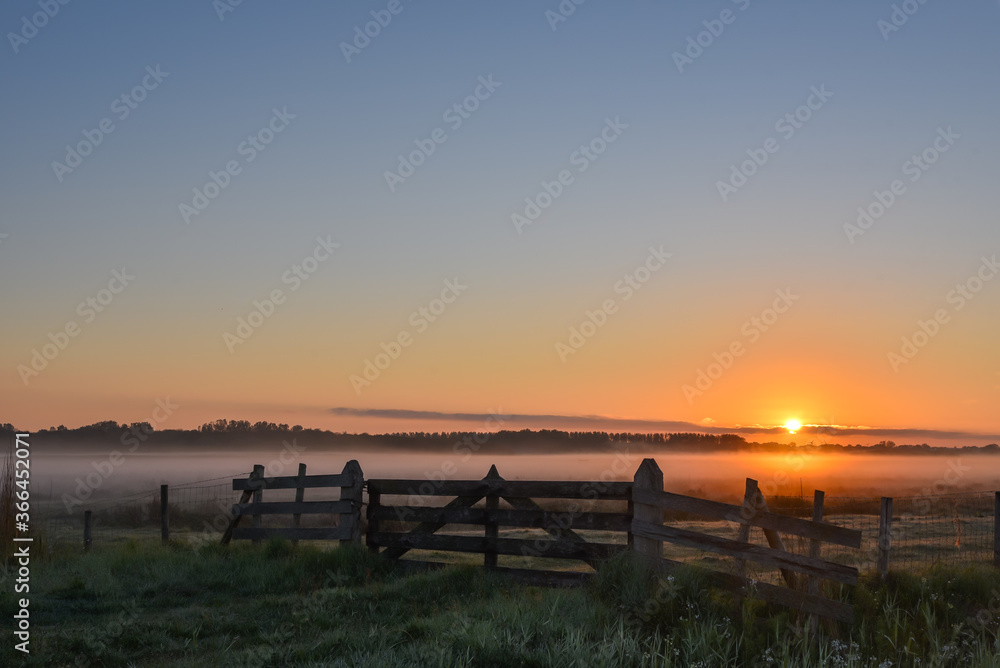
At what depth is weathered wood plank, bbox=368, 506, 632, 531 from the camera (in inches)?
465

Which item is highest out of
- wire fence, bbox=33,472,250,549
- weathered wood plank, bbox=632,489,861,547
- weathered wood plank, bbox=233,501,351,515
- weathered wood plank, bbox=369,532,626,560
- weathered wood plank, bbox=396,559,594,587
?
weathered wood plank, bbox=632,489,861,547

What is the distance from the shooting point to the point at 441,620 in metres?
8.43

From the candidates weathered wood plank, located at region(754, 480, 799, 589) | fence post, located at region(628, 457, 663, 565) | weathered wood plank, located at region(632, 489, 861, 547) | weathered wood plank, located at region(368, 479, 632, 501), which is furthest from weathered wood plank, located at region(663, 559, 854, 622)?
weathered wood plank, located at region(368, 479, 632, 501)

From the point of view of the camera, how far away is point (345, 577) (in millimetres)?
12727

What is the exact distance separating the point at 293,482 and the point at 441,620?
26.1 feet

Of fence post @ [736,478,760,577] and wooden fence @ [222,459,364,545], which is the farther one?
wooden fence @ [222,459,364,545]

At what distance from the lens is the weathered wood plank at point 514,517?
38.8ft

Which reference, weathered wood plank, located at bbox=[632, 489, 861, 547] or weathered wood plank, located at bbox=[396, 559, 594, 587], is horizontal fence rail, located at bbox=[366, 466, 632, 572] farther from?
weathered wood plank, located at bbox=[632, 489, 861, 547]

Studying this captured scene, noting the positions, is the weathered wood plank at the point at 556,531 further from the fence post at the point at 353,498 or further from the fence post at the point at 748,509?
the fence post at the point at 353,498

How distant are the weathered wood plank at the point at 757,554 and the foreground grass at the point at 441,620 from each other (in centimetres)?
58

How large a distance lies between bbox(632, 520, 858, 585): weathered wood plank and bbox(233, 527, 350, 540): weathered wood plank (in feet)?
21.1

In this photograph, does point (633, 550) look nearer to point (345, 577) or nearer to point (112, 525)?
point (345, 577)

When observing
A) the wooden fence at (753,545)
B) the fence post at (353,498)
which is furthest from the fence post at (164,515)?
the wooden fence at (753,545)

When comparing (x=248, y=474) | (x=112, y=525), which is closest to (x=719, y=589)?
(x=248, y=474)
